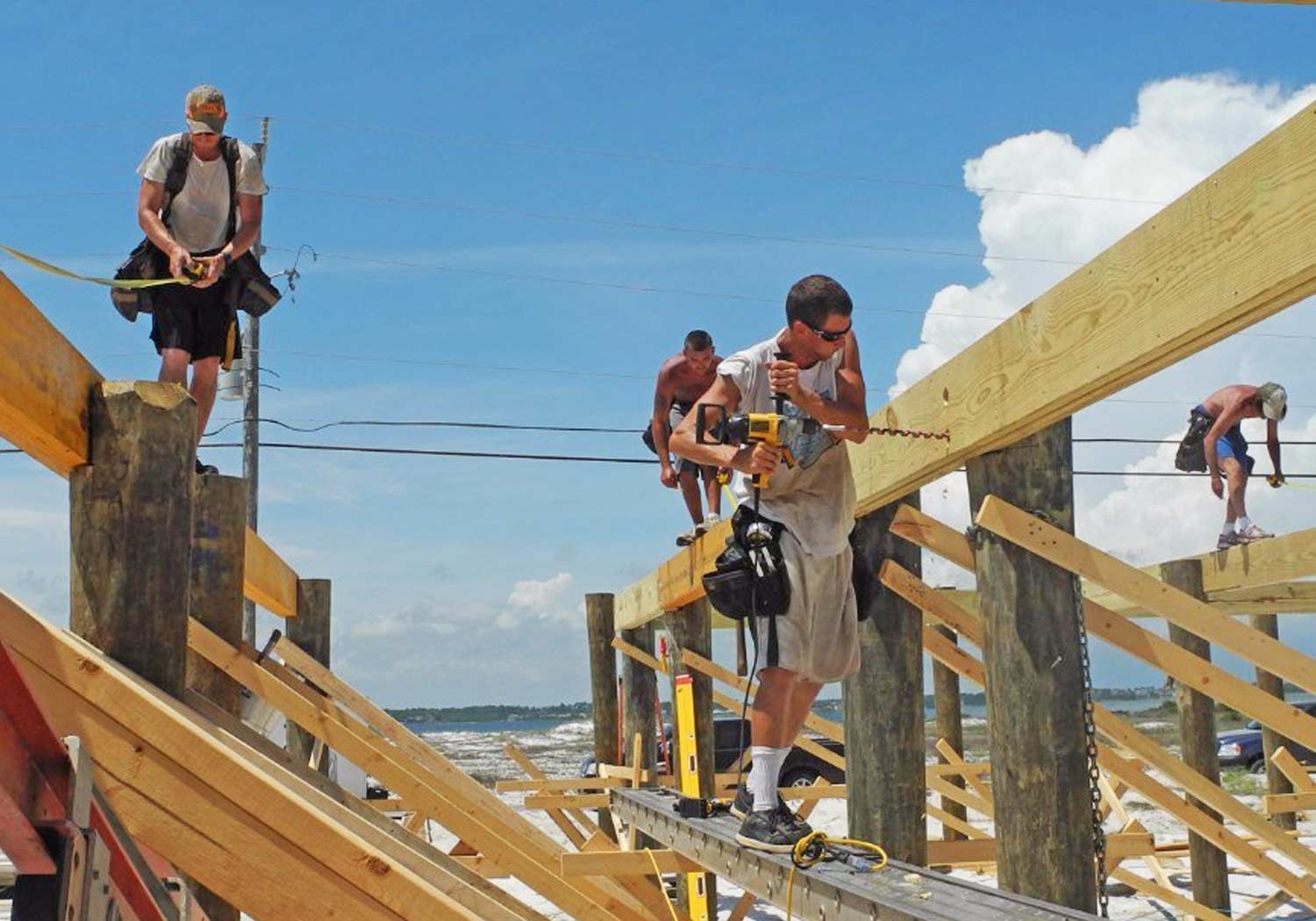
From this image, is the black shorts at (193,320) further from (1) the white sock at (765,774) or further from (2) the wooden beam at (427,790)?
(1) the white sock at (765,774)

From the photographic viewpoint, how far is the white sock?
15.6ft

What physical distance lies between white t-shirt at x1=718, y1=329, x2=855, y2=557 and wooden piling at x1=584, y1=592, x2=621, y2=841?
8.43 m

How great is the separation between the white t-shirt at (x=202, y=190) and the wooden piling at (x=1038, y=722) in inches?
127

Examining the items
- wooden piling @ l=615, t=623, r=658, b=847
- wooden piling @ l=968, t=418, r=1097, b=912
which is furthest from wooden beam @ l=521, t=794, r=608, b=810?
wooden piling @ l=968, t=418, r=1097, b=912

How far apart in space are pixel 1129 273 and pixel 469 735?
55.2 metres

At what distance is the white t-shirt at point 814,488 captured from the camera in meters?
4.75

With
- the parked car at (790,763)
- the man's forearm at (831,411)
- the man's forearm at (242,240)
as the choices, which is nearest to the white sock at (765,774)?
the man's forearm at (831,411)

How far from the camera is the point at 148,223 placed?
18.2 feet

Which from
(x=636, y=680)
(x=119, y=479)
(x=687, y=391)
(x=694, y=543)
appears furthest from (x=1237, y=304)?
(x=636, y=680)

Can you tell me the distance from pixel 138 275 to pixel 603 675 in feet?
27.0

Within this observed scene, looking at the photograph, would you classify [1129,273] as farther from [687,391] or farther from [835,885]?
[687,391]

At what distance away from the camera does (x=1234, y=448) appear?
38.4 feet

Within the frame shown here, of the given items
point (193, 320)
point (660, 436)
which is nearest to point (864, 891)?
point (193, 320)

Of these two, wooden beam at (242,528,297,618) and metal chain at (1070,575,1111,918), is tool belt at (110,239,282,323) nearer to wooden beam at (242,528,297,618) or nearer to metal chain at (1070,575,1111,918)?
wooden beam at (242,528,297,618)
